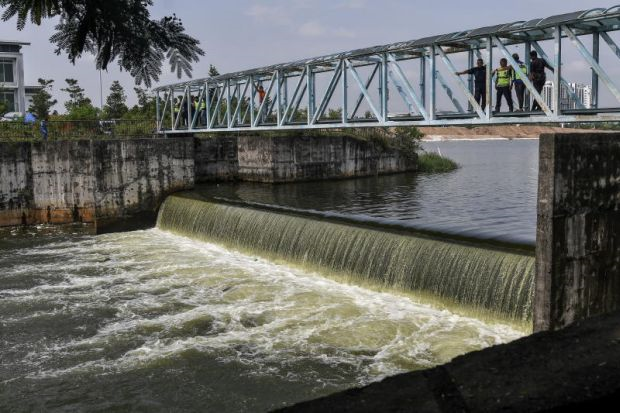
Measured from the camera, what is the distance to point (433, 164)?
125 ft

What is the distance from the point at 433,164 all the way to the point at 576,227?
30.2m

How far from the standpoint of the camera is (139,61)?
7.72 meters

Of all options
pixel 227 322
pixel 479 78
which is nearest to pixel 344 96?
pixel 479 78

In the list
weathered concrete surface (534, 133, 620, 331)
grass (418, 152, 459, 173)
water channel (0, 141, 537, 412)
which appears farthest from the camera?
grass (418, 152, 459, 173)

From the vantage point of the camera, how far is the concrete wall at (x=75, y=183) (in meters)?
21.4

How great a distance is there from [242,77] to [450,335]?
1777cm

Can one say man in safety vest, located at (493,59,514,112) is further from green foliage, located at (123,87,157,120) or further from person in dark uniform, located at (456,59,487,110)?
green foliage, located at (123,87,157,120)

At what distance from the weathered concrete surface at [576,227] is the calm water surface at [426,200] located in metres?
4.62

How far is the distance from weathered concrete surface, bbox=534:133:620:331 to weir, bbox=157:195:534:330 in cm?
150

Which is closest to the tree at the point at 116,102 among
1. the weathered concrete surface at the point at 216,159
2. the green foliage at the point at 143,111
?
the green foliage at the point at 143,111

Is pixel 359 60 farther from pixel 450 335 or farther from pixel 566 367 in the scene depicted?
pixel 566 367


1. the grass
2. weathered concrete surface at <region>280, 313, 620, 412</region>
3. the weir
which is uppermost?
the grass

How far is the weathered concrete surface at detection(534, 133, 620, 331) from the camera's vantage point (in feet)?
26.4

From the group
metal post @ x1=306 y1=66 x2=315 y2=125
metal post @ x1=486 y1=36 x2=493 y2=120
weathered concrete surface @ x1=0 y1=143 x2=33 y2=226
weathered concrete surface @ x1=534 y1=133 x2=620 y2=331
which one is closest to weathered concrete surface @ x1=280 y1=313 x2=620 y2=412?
weathered concrete surface @ x1=534 y1=133 x2=620 y2=331
